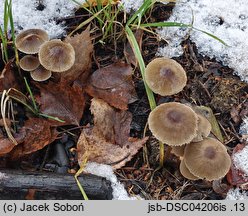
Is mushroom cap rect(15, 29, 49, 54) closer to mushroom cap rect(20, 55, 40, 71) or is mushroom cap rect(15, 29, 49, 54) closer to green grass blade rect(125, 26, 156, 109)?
mushroom cap rect(20, 55, 40, 71)

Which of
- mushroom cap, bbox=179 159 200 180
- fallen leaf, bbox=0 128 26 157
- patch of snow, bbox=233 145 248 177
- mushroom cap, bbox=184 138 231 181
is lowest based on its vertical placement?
patch of snow, bbox=233 145 248 177

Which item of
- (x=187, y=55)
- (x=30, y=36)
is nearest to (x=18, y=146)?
(x=30, y=36)

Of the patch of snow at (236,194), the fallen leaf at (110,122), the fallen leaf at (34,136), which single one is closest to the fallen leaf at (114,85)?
the fallen leaf at (110,122)

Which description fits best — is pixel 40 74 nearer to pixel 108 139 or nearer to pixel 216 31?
pixel 108 139

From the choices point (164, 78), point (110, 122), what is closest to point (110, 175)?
point (110, 122)

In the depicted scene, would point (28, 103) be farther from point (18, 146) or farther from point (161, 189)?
point (161, 189)

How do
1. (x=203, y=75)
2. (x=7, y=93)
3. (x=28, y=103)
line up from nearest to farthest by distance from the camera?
(x=7, y=93) → (x=28, y=103) → (x=203, y=75)

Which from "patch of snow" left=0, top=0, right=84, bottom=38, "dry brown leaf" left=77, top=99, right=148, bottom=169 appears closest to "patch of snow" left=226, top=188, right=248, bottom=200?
"dry brown leaf" left=77, top=99, right=148, bottom=169
